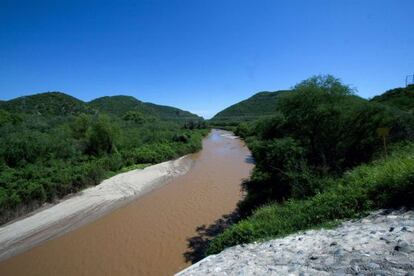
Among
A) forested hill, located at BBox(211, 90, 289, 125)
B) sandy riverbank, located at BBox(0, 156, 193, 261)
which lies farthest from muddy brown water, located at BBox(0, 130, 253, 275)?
forested hill, located at BBox(211, 90, 289, 125)

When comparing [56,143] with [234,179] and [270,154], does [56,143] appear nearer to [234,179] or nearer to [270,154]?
[234,179]

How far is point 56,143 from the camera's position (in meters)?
22.2

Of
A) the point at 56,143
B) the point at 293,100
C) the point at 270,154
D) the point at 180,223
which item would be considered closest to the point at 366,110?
the point at 293,100

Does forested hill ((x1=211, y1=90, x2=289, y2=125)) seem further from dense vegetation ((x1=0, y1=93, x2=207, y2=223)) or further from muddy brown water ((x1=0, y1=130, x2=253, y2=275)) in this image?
muddy brown water ((x1=0, y1=130, x2=253, y2=275))

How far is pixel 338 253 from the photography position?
436 cm

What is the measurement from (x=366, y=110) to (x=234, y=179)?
10.9m

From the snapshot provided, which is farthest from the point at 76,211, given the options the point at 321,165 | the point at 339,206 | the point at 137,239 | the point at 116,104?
the point at 116,104

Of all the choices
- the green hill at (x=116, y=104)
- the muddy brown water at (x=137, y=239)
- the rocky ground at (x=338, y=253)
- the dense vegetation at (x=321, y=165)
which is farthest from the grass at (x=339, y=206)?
the green hill at (x=116, y=104)

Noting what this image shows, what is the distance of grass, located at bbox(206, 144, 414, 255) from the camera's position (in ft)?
18.4

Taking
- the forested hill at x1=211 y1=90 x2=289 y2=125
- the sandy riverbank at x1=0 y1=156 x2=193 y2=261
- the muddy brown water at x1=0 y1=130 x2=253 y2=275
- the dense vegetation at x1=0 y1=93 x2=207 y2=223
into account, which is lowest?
the muddy brown water at x1=0 y1=130 x2=253 y2=275

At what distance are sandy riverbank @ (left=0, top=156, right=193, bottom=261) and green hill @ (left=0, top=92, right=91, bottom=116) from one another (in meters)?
51.0

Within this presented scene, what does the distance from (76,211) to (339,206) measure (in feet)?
45.9

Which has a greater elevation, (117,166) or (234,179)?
(117,166)

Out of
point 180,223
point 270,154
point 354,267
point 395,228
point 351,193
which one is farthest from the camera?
point 180,223
